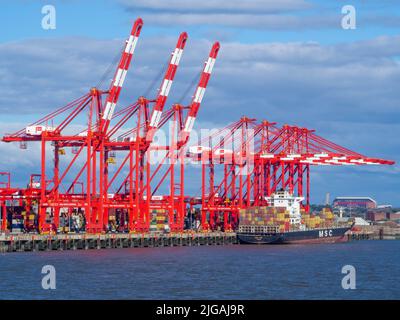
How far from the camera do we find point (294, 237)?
121500 mm

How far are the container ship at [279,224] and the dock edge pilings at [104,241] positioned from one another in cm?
394

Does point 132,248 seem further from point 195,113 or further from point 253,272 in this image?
point 253,272

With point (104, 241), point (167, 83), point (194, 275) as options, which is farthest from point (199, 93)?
point (194, 275)

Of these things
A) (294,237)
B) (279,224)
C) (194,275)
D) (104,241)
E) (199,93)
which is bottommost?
(194,275)

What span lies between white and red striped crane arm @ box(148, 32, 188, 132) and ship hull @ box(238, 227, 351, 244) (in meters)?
19.1

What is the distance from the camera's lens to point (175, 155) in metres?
116

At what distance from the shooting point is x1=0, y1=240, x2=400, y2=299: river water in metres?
55.6

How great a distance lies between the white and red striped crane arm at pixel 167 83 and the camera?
4397 inches

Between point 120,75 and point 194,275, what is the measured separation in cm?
4244

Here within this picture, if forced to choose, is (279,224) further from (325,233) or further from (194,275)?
(194,275)

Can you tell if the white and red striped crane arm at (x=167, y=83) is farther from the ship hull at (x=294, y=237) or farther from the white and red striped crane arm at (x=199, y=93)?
the ship hull at (x=294, y=237)

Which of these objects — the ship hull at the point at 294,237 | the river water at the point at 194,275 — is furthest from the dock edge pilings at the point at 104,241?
the ship hull at the point at 294,237

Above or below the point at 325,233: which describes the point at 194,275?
below

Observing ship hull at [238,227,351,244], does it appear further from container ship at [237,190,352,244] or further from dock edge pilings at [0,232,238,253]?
dock edge pilings at [0,232,238,253]
